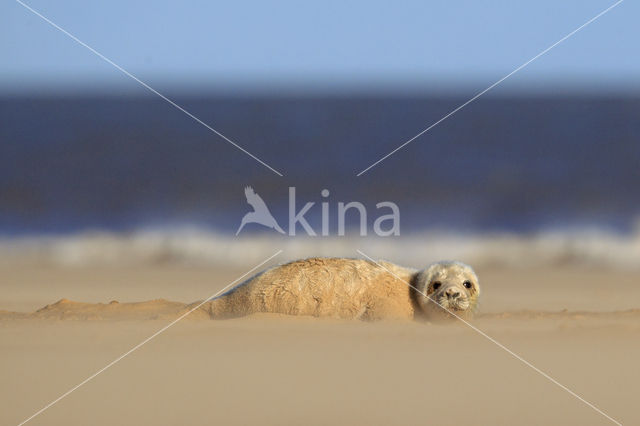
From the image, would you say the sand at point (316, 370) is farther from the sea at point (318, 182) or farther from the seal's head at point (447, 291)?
the sea at point (318, 182)

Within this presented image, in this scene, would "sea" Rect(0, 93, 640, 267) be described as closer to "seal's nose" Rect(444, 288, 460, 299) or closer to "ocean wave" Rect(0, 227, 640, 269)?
"ocean wave" Rect(0, 227, 640, 269)

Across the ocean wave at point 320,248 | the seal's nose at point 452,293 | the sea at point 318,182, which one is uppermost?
the sea at point 318,182

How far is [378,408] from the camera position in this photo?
5.71m

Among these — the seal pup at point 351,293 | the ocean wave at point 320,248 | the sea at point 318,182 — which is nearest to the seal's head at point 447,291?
the seal pup at point 351,293

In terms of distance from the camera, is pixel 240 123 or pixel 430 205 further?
pixel 240 123

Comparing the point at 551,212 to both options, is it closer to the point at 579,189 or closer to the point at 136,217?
the point at 579,189

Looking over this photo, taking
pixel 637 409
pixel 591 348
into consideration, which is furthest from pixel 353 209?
pixel 637 409

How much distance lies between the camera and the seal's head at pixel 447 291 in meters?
8.71

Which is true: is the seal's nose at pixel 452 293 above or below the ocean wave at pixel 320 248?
below

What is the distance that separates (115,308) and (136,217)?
34.9ft

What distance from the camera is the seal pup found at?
870 cm

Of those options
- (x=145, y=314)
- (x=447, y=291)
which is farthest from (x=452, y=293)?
(x=145, y=314)

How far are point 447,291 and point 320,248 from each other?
7508 millimetres

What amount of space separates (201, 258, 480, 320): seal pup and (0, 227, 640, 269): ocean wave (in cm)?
606
